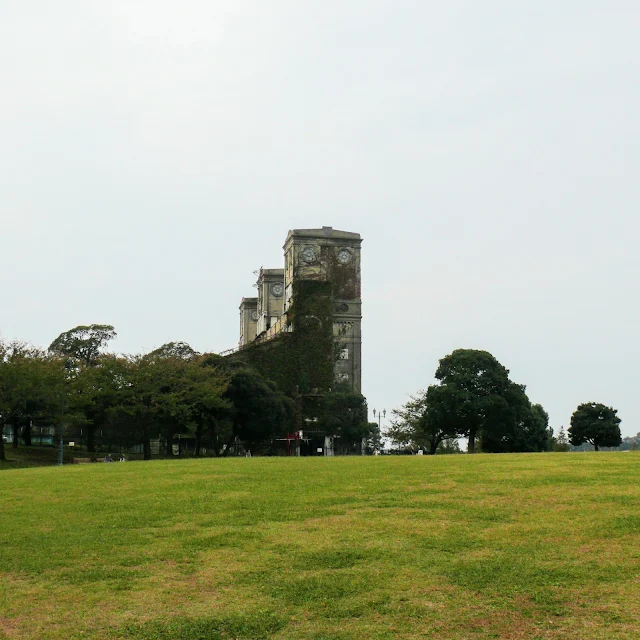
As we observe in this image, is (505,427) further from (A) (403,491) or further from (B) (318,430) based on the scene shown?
(A) (403,491)

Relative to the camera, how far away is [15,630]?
37.6 feet

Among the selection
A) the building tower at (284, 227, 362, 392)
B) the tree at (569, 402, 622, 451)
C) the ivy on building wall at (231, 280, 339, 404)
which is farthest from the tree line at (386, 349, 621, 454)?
the building tower at (284, 227, 362, 392)

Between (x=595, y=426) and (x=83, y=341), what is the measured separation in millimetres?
49940

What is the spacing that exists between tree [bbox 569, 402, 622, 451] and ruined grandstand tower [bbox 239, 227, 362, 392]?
76.4 feet

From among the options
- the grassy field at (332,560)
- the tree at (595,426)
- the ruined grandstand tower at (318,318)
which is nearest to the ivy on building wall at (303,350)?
the ruined grandstand tower at (318,318)

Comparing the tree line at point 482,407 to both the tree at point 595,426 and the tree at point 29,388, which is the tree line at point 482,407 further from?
the tree at point 29,388

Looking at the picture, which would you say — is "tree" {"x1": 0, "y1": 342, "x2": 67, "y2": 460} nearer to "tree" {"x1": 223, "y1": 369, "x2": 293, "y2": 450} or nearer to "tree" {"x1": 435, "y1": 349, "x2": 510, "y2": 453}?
"tree" {"x1": 223, "y1": 369, "x2": 293, "y2": 450}

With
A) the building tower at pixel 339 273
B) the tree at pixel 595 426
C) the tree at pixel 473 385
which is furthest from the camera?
the building tower at pixel 339 273

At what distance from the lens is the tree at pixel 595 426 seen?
8212 cm

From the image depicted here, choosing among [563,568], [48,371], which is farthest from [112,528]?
[48,371]

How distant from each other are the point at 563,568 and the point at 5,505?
13.6m

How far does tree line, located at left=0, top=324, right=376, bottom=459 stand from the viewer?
52.8 metres

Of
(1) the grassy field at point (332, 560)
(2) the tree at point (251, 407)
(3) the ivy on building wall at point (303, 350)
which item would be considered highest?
(3) the ivy on building wall at point (303, 350)

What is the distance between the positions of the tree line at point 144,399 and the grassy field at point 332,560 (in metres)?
32.2
